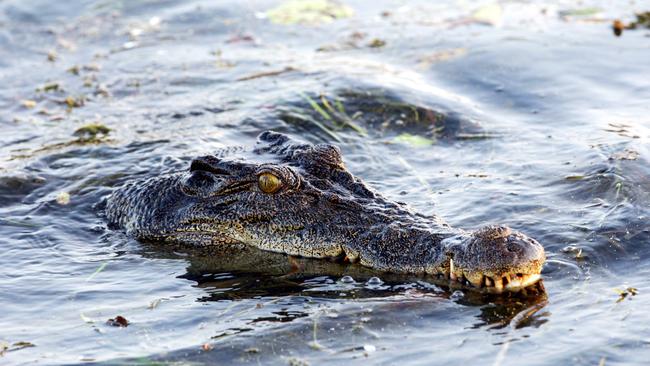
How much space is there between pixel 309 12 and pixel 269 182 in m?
8.64

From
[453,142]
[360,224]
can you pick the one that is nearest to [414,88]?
[453,142]

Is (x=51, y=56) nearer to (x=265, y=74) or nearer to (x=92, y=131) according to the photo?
(x=265, y=74)

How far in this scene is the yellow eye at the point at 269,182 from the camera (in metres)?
7.12

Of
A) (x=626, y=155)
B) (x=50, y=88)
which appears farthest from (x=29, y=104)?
(x=626, y=155)

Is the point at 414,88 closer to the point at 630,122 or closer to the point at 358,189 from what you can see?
the point at 630,122

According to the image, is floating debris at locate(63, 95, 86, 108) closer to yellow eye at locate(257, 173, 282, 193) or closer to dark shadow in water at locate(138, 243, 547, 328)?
dark shadow in water at locate(138, 243, 547, 328)

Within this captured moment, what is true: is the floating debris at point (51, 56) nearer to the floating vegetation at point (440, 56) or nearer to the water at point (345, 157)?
the water at point (345, 157)

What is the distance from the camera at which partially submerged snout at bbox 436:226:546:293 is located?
5.80m

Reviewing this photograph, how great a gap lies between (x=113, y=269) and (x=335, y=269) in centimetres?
179

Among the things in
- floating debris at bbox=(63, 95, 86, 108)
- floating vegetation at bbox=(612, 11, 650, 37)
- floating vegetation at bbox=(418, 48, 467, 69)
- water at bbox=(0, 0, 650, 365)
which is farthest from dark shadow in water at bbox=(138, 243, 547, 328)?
floating vegetation at bbox=(612, 11, 650, 37)

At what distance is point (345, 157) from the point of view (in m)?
9.73

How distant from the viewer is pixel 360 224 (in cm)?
683

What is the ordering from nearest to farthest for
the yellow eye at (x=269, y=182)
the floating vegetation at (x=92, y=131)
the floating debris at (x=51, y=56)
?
the yellow eye at (x=269, y=182) → the floating vegetation at (x=92, y=131) → the floating debris at (x=51, y=56)

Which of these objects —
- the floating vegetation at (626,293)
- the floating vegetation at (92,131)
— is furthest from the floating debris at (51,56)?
the floating vegetation at (626,293)
